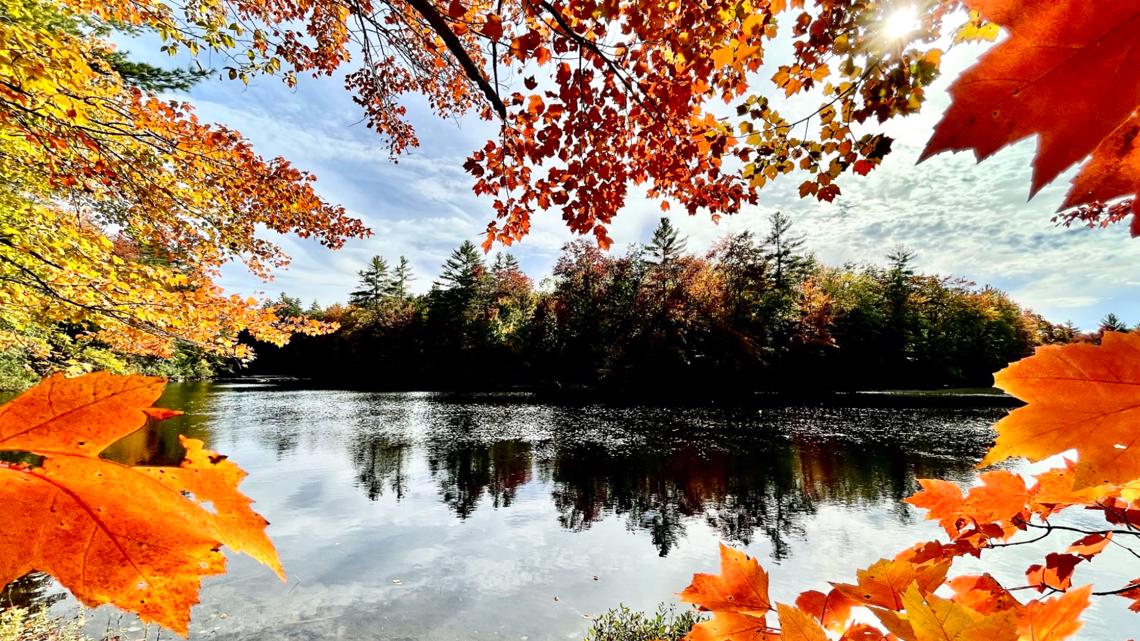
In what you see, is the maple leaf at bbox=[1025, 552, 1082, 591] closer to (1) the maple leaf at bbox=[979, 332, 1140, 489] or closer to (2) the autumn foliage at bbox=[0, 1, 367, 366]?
(1) the maple leaf at bbox=[979, 332, 1140, 489]

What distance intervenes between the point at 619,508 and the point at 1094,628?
6.57m

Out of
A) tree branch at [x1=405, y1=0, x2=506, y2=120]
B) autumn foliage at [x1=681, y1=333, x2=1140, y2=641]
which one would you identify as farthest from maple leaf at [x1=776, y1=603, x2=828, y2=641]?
tree branch at [x1=405, y1=0, x2=506, y2=120]

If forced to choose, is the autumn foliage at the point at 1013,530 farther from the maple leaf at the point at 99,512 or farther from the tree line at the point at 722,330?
the tree line at the point at 722,330

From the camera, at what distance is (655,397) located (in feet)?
97.6

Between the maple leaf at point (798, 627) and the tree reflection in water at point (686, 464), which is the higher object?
the maple leaf at point (798, 627)

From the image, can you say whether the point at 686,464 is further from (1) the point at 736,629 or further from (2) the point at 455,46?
(1) the point at 736,629

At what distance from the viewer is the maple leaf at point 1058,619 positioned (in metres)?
0.62

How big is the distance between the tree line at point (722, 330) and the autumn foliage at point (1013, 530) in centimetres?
3199

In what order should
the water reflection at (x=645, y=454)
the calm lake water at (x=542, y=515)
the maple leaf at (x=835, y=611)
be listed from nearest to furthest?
the maple leaf at (x=835, y=611) < the calm lake water at (x=542, y=515) < the water reflection at (x=645, y=454)

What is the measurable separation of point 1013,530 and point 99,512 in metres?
1.57

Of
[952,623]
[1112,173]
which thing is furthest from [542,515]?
[1112,173]

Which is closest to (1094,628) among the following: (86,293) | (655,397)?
(86,293)

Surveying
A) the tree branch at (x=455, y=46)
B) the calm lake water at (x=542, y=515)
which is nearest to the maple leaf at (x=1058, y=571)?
the calm lake water at (x=542, y=515)

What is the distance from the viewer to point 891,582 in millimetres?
748
